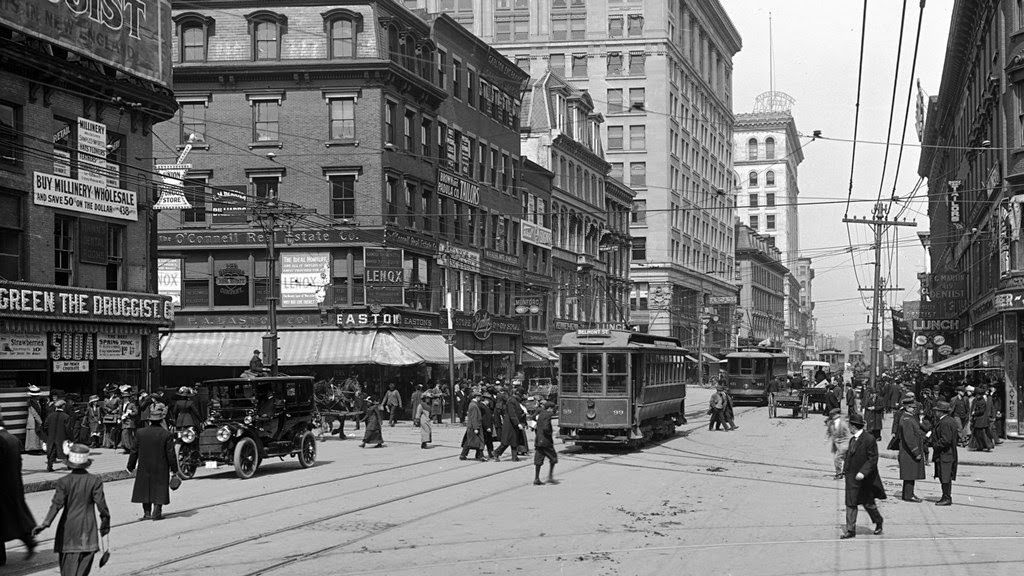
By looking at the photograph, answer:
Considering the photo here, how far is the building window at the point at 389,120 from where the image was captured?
45.2 meters

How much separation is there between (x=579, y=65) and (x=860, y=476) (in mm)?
86522

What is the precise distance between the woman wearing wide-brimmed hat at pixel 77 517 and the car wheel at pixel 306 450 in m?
12.8

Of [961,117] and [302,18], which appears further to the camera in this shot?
[961,117]

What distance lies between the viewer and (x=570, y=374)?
27.7m

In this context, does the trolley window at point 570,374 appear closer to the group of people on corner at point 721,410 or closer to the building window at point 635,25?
the group of people on corner at point 721,410

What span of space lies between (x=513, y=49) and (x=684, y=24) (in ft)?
61.0

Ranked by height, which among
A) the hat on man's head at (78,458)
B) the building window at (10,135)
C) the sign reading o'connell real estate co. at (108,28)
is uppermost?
the sign reading o'connell real estate co. at (108,28)

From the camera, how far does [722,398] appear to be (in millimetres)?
37281

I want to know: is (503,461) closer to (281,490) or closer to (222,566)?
(281,490)

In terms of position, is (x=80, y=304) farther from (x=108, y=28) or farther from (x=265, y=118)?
(x=265, y=118)

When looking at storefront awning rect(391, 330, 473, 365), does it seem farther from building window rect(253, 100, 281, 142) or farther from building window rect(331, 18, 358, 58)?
building window rect(331, 18, 358, 58)

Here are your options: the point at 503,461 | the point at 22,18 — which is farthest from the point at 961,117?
the point at 22,18

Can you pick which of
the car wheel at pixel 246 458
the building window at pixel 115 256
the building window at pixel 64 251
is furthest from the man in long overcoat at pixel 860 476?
the building window at pixel 115 256

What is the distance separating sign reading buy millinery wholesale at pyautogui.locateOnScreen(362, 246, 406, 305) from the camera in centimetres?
4359
